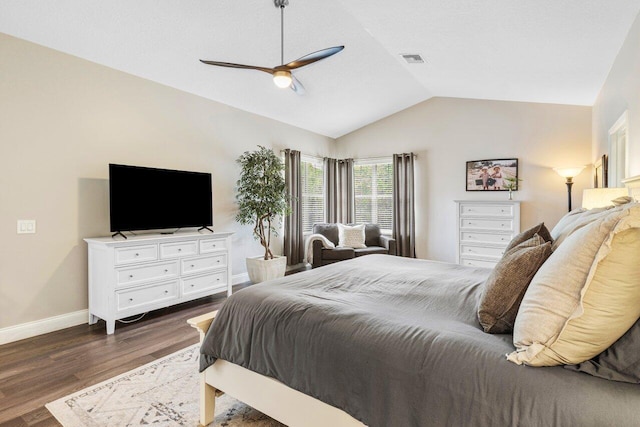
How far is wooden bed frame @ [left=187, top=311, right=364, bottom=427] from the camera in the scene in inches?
56.9

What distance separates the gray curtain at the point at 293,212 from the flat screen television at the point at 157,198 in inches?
65.7

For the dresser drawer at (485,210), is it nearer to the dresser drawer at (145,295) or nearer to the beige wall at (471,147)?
the beige wall at (471,147)

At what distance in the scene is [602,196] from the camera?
2.63 m

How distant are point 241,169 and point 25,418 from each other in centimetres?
369

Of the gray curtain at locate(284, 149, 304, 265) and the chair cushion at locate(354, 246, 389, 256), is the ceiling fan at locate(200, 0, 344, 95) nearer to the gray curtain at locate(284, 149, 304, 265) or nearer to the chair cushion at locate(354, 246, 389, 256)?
the gray curtain at locate(284, 149, 304, 265)

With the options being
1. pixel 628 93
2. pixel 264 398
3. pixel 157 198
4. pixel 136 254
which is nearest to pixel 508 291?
pixel 264 398

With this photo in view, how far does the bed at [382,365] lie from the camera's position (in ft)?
3.24

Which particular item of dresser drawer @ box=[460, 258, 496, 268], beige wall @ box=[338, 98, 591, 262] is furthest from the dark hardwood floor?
beige wall @ box=[338, 98, 591, 262]

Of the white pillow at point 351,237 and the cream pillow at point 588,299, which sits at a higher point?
the cream pillow at point 588,299

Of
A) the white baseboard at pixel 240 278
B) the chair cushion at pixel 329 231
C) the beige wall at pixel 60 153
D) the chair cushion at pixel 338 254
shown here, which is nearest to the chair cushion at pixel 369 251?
the chair cushion at pixel 338 254

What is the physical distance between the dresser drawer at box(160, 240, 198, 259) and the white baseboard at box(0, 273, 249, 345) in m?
0.96

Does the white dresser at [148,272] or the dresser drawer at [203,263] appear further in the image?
the dresser drawer at [203,263]

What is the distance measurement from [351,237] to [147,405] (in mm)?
4144

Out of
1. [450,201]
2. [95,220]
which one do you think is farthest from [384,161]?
[95,220]
